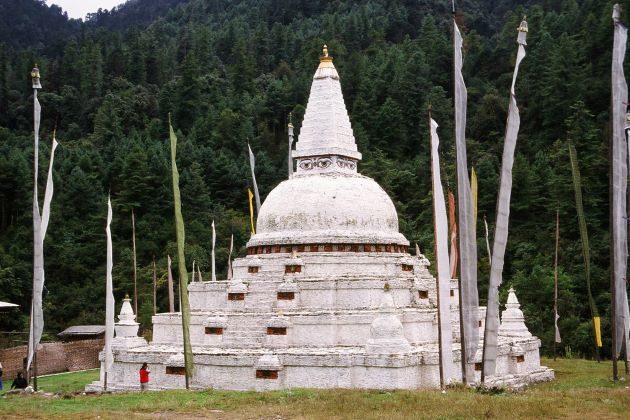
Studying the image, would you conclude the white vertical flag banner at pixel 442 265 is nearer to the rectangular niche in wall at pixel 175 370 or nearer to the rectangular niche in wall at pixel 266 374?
the rectangular niche in wall at pixel 266 374

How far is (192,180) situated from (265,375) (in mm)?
36581

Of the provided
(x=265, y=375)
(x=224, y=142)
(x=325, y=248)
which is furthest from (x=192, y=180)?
(x=265, y=375)

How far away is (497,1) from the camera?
11262 centimetres

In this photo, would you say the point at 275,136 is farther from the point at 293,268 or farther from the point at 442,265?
the point at 442,265

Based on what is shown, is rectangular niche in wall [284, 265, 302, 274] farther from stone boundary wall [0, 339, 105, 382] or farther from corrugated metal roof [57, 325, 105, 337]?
corrugated metal roof [57, 325, 105, 337]

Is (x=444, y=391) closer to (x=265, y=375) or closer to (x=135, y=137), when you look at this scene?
(x=265, y=375)

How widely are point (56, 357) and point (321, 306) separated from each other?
12291 mm

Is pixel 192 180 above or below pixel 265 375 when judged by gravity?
above

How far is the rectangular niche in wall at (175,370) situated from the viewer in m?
25.3

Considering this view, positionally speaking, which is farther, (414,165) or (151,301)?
(414,165)

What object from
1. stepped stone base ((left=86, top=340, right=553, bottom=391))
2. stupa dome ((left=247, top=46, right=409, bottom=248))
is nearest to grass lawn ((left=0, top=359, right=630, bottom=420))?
stepped stone base ((left=86, top=340, right=553, bottom=391))

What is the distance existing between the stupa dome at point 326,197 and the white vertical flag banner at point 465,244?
8898mm

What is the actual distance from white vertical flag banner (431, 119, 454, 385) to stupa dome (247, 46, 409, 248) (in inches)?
306

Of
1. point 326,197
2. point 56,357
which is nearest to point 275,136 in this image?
point 56,357
